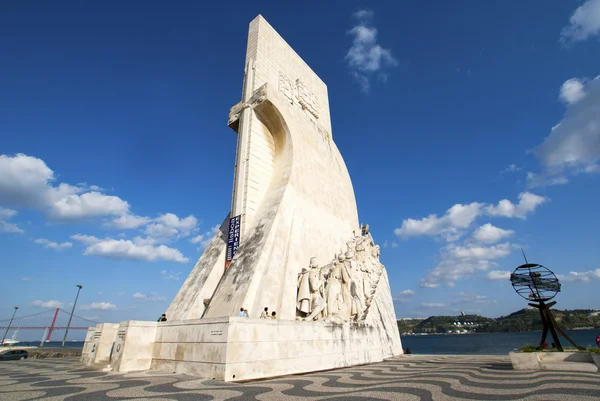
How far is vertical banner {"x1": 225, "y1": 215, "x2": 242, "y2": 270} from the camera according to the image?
394 inches

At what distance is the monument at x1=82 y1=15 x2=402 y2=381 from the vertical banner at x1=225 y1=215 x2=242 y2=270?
0.04 m

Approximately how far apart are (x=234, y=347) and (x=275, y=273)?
3.27m

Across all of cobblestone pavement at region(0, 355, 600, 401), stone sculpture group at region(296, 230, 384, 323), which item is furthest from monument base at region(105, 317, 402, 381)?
stone sculpture group at region(296, 230, 384, 323)

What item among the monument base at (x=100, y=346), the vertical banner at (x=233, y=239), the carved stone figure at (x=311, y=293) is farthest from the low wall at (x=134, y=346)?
the carved stone figure at (x=311, y=293)

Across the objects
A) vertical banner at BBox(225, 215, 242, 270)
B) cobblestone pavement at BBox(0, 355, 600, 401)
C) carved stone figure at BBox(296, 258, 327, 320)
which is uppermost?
vertical banner at BBox(225, 215, 242, 270)

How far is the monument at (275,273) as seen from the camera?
20.4ft

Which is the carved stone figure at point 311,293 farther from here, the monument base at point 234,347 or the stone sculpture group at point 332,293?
the monument base at point 234,347

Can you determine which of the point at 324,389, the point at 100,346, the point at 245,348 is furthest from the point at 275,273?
the point at 100,346

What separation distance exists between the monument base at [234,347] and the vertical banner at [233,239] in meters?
3.16

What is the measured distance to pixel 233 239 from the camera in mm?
10188

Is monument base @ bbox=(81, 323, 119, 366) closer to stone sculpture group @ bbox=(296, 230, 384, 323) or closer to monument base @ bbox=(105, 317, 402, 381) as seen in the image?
monument base @ bbox=(105, 317, 402, 381)

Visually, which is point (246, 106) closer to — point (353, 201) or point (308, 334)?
point (353, 201)

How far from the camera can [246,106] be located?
12.2 meters

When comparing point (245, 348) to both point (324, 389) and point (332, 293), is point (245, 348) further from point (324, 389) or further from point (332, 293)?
point (332, 293)
